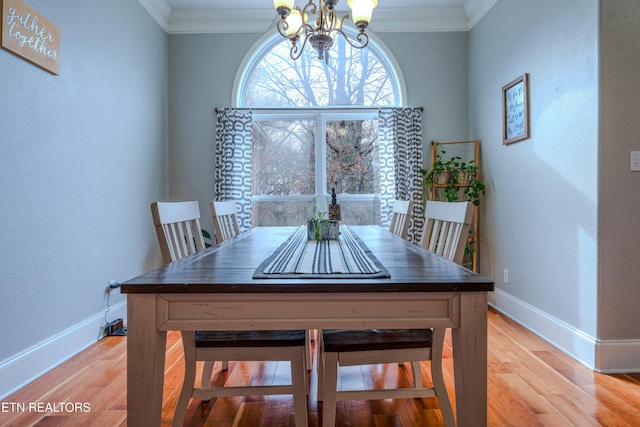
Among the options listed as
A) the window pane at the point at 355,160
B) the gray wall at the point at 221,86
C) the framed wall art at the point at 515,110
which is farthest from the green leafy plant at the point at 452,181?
the window pane at the point at 355,160

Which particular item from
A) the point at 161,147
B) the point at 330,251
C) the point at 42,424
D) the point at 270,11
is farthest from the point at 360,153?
the point at 42,424

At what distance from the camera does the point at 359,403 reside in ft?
5.66

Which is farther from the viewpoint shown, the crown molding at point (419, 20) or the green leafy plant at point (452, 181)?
the crown molding at point (419, 20)

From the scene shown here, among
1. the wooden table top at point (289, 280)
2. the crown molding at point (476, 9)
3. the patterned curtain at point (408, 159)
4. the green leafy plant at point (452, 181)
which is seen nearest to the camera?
the wooden table top at point (289, 280)

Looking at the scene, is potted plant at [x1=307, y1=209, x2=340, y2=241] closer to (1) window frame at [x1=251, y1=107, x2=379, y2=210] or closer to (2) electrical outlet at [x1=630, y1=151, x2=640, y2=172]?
(2) electrical outlet at [x1=630, y1=151, x2=640, y2=172]

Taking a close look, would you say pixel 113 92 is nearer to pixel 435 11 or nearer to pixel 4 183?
pixel 4 183

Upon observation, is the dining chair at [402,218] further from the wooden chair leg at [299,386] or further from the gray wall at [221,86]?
the gray wall at [221,86]

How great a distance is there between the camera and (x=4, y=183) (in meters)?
1.83

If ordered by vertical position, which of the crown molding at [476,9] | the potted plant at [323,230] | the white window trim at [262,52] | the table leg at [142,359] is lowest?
the table leg at [142,359]

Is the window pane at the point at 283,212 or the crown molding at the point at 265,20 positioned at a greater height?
the crown molding at the point at 265,20

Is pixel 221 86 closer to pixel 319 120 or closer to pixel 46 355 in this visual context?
pixel 319 120

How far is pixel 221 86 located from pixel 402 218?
250 centimetres

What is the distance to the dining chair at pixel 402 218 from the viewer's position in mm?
2289

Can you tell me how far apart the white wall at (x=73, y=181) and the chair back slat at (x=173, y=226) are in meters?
0.91
